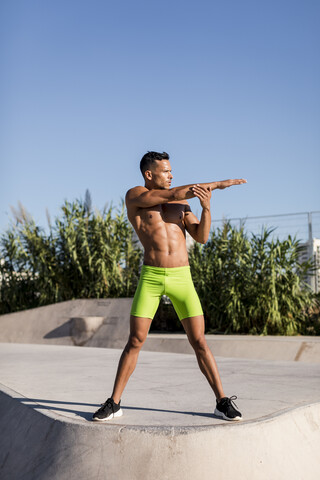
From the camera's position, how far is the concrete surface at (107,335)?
7.11m

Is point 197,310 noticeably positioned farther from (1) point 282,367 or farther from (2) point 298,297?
(2) point 298,297

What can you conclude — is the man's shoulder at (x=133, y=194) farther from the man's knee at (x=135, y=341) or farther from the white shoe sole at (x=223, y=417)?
the white shoe sole at (x=223, y=417)

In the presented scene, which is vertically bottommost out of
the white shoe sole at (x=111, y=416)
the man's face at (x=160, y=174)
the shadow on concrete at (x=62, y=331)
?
the shadow on concrete at (x=62, y=331)

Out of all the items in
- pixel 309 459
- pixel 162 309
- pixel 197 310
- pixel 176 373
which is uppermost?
pixel 197 310

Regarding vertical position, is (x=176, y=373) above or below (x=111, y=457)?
below

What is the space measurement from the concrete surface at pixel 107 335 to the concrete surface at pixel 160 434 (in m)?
2.53

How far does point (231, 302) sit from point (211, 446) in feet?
21.8

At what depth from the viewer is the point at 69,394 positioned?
407 centimetres

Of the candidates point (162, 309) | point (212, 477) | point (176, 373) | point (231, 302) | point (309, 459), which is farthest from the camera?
point (162, 309)

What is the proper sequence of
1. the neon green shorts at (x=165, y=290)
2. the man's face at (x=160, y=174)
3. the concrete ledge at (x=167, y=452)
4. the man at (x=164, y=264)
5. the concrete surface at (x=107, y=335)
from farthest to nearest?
the concrete surface at (x=107, y=335) → the man's face at (x=160, y=174) → the neon green shorts at (x=165, y=290) → the man at (x=164, y=264) → the concrete ledge at (x=167, y=452)

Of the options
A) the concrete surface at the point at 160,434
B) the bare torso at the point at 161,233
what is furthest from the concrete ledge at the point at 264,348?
the bare torso at the point at 161,233

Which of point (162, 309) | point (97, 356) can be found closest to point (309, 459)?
point (97, 356)

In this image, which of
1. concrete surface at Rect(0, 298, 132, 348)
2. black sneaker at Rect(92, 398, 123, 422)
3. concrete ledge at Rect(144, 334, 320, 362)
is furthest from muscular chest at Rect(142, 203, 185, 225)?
concrete surface at Rect(0, 298, 132, 348)

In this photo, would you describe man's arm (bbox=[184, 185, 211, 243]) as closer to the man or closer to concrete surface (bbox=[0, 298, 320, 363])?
the man
